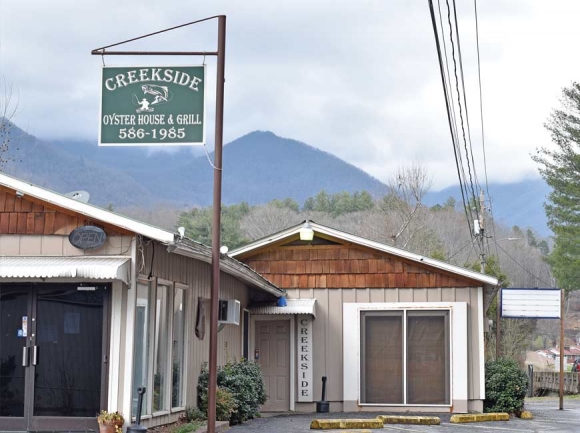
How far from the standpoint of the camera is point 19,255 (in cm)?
1310

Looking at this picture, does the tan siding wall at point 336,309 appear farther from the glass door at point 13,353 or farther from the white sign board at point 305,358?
the glass door at point 13,353

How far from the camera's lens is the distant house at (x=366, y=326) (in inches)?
805

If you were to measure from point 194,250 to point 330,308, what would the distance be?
769cm

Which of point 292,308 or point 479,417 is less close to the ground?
point 292,308

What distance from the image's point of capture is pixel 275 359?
21359 millimetres

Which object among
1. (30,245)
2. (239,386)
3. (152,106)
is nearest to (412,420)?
(239,386)

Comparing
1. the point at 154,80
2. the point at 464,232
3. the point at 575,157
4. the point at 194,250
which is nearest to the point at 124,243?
the point at 194,250

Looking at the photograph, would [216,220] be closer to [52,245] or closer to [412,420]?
[52,245]

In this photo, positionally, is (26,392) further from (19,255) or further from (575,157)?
(575,157)

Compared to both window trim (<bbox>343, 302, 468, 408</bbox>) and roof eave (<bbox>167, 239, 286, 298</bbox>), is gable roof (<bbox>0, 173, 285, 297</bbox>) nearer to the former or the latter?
roof eave (<bbox>167, 239, 286, 298</bbox>)

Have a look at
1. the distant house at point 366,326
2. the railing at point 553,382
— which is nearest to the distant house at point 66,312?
the distant house at point 366,326

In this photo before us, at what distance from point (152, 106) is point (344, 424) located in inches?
264

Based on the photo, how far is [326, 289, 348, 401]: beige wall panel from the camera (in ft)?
68.8

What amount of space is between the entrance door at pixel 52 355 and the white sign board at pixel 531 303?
13.4 m
